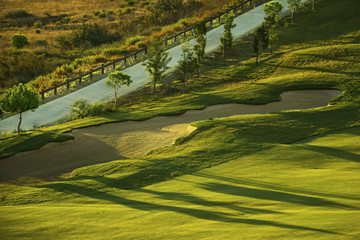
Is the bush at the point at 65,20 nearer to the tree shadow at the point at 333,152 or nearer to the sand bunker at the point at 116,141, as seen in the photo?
the sand bunker at the point at 116,141

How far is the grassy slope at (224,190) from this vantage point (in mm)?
12133

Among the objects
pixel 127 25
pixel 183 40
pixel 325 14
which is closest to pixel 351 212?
pixel 183 40

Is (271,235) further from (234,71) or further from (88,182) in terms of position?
(234,71)

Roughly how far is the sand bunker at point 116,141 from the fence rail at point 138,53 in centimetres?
1282

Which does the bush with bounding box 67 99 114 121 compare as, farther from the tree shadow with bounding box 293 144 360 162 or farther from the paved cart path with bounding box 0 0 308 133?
the tree shadow with bounding box 293 144 360 162

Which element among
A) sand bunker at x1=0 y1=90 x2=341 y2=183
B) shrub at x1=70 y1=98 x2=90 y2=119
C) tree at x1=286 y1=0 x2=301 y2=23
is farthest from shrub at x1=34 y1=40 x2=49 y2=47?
sand bunker at x1=0 y1=90 x2=341 y2=183

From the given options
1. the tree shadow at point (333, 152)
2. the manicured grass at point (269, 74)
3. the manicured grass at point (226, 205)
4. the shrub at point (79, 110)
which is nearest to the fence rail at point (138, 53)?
the shrub at point (79, 110)

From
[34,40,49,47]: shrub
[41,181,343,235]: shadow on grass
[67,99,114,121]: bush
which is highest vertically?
[34,40,49,47]: shrub

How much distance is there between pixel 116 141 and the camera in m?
26.2

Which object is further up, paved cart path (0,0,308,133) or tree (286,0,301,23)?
tree (286,0,301,23)

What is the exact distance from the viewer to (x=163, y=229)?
1231 cm

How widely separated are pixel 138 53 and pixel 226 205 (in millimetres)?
36856

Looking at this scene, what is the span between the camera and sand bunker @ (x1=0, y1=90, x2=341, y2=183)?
73.6 feet

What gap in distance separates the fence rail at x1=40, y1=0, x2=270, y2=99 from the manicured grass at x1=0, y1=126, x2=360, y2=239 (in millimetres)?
22087
